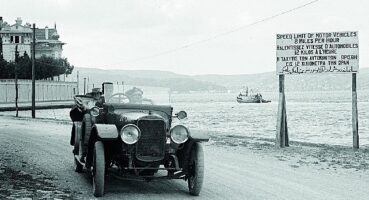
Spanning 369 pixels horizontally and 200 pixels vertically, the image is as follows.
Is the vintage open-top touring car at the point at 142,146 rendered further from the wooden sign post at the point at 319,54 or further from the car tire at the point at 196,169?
the wooden sign post at the point at 319,54

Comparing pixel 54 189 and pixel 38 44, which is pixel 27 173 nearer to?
pixel 54 189

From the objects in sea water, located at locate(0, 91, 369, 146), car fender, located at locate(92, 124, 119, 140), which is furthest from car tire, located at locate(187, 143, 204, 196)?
car fender, located at locate(92, 124, 119, 140)

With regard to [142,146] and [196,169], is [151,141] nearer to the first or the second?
[142,146]

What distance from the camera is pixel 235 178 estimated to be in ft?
34.2

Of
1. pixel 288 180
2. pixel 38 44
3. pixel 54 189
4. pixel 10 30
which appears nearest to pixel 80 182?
pixel 54 189

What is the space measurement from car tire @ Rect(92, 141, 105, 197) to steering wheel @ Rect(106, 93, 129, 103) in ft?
4.14

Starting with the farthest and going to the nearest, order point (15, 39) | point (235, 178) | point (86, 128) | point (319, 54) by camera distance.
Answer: point (15, 39)
point (319, 54)
point (235, 178)
point (86, 128)

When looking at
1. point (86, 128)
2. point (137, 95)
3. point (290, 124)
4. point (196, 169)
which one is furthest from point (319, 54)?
point (290, 124)

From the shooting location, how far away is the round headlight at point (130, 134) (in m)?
8.32

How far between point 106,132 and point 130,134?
0.40 meters

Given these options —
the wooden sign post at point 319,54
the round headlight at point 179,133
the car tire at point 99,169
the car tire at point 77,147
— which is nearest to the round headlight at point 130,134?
the car tire at point 99,169

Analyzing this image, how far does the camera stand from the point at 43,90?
84.3 m

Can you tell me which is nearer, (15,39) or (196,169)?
(196,169)

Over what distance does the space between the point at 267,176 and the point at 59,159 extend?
521 centimetres
